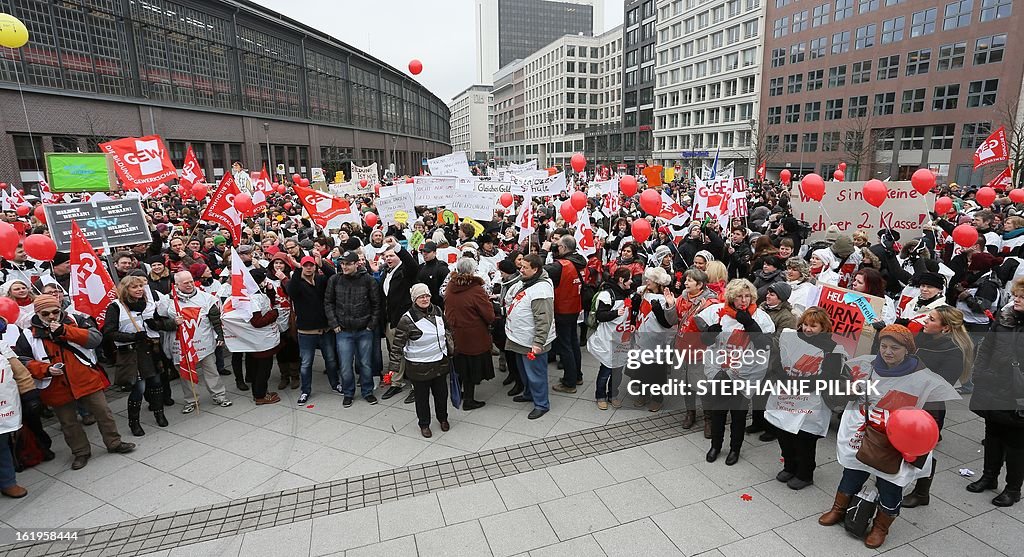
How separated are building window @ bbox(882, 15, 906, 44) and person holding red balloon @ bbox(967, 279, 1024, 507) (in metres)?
57.3

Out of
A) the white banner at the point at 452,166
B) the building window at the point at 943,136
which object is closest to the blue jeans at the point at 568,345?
the white banner at the point at 452,166

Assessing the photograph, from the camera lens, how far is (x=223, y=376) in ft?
26.8

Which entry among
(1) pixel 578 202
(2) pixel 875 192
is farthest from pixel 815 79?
(1) pixel 578 202

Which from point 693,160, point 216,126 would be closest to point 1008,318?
point 216,126

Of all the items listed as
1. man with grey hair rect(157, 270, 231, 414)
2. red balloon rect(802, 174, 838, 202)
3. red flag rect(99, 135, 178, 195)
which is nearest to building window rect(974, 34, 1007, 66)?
red balloon rect(802, 174, 838, 202)

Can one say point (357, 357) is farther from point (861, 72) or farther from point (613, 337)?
point (861, 72)

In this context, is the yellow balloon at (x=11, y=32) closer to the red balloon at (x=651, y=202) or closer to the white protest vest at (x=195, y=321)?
the white protest vest at (x=195, y=321)

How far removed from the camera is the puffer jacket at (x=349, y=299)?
6688 mm

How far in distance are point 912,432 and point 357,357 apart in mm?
5946

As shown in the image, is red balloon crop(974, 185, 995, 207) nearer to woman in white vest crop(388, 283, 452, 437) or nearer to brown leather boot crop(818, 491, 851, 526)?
brown leather boot crop(818, 491, 851, 526)

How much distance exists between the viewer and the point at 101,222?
7.56 meters

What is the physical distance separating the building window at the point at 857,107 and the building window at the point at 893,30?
5.08m

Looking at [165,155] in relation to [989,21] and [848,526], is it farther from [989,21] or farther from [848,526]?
[989,21]

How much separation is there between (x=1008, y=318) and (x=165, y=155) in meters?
14.8
